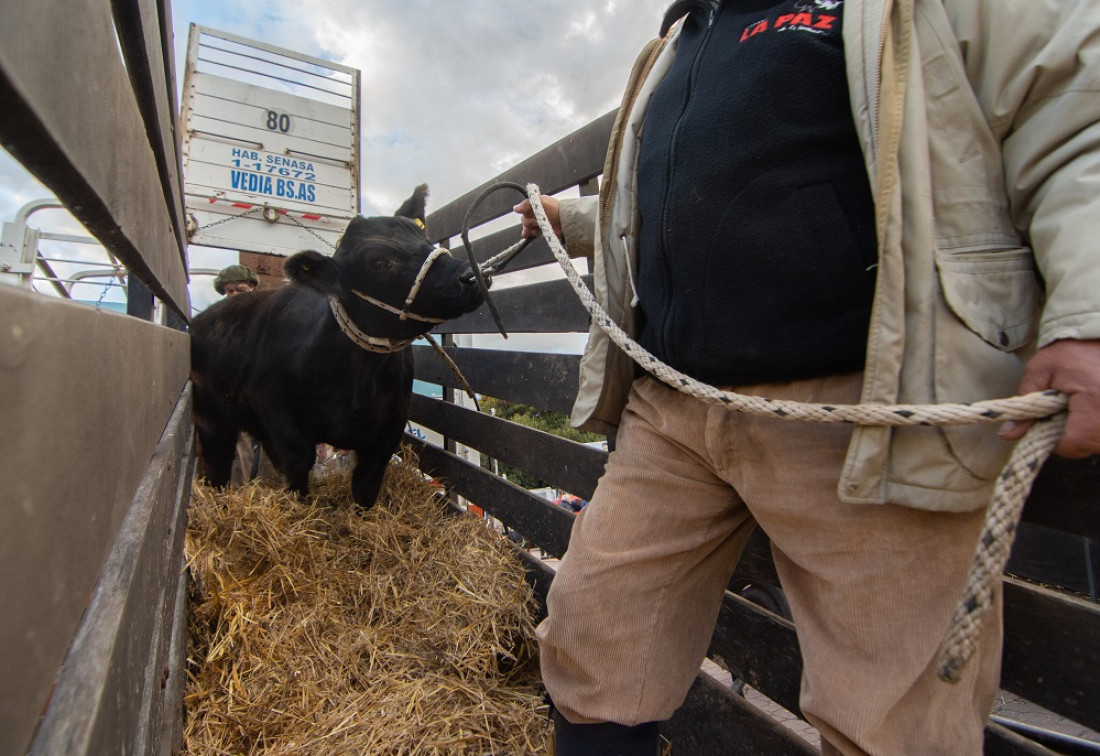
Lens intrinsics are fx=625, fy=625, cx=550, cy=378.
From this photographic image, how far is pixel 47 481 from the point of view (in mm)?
507

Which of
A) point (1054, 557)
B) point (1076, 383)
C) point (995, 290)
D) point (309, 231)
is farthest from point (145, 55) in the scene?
point (309, 231)

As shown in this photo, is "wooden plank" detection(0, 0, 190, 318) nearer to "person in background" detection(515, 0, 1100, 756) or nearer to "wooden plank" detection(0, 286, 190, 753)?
"wooden plank" detection(0, 286, 190, 753)

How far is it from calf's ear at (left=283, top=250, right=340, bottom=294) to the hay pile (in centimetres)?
106

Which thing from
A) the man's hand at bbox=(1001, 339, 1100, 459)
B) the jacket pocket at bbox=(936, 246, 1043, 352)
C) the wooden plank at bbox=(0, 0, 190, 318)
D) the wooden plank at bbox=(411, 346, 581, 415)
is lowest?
the wooden plank at bbox=(411, 346, 581, 415)

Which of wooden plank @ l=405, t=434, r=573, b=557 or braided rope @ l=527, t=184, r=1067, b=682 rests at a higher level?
braided rope @ l=527, t=184, r=1067, b=682

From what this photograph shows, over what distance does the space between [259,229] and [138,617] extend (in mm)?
8071

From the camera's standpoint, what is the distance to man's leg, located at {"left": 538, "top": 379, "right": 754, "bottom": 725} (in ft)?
4.07

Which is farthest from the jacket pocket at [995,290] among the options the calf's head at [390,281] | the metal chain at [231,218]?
the metal chain at [231,218]

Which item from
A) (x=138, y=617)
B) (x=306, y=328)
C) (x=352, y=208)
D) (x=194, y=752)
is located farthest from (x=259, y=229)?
(x=138, y=617)

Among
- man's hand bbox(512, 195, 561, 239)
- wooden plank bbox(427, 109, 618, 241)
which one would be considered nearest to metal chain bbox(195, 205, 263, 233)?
wooden plank bbox(427, 109, 618, 241)

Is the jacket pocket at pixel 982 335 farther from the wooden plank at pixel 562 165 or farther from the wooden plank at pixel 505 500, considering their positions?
the wooden plank at pixel 505 500

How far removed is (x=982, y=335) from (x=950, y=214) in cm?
19

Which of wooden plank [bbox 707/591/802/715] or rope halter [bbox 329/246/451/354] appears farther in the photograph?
rope halter [bbox 329/246/451/354]

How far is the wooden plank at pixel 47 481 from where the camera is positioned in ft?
1.39
